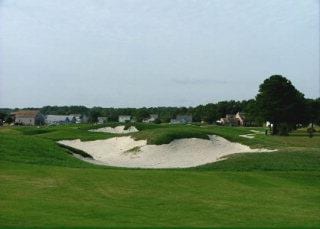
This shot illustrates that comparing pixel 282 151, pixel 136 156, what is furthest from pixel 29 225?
pixel 136 156

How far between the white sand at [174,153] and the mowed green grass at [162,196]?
8250 mm

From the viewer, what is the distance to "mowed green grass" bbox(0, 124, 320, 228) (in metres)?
12.6

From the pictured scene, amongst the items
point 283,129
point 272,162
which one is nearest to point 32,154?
point 272,162

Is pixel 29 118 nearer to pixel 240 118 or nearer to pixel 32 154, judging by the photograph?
pixel 240 118

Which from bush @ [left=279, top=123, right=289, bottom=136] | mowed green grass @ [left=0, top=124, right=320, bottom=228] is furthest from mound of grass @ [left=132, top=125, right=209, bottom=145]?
bush @ [left=279, top=123, right=289, bottom=136]

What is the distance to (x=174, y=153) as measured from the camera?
39.8 metres

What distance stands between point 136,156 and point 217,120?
121870 millimetres

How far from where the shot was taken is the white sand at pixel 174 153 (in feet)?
122

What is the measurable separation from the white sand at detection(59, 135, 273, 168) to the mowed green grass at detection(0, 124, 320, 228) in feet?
27.1

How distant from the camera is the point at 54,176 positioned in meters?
20.7

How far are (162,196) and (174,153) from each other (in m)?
22.6

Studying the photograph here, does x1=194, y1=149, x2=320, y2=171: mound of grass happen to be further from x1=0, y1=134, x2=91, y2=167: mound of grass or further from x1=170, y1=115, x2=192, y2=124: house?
x1=170, y1=115, x2=192, y2=124: house

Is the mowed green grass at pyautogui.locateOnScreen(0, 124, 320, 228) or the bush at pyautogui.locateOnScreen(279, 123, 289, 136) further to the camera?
the bush at pyautogui.locateOnScreen(279, 123, 289, 136)

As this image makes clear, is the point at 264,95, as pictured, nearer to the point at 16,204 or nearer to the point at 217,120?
the point at 16,204
